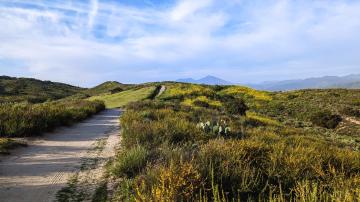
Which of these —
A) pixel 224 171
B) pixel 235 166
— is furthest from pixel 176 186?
pixel 235 166

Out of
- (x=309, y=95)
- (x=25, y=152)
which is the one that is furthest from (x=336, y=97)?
(x=25, y=152)

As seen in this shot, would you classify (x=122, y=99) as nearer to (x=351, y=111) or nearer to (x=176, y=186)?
(x=351, y=111)

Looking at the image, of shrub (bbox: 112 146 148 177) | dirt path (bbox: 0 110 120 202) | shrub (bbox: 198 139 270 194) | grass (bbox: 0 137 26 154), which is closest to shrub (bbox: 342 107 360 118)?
dirt path (bbox: 0 110 120 202)

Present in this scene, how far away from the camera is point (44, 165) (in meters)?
8.91

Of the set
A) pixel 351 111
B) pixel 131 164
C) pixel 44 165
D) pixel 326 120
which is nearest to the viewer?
pixel 131 164

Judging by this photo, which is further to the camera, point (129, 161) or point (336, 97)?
point (336, 97)

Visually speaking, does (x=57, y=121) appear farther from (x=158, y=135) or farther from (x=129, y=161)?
(x=129, y=161)

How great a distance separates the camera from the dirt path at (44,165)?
6.68m

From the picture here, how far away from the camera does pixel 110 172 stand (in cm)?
806

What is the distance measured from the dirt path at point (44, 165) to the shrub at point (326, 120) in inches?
1141

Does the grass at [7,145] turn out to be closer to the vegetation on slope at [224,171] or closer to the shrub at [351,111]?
the vegetation on slope at [224,171]

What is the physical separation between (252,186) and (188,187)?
130 centimetres

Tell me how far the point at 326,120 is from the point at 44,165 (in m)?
34.4

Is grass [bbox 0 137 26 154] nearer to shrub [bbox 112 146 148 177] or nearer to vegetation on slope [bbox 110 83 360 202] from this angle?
vegetation on slope [bbox 110 83 360 202]
